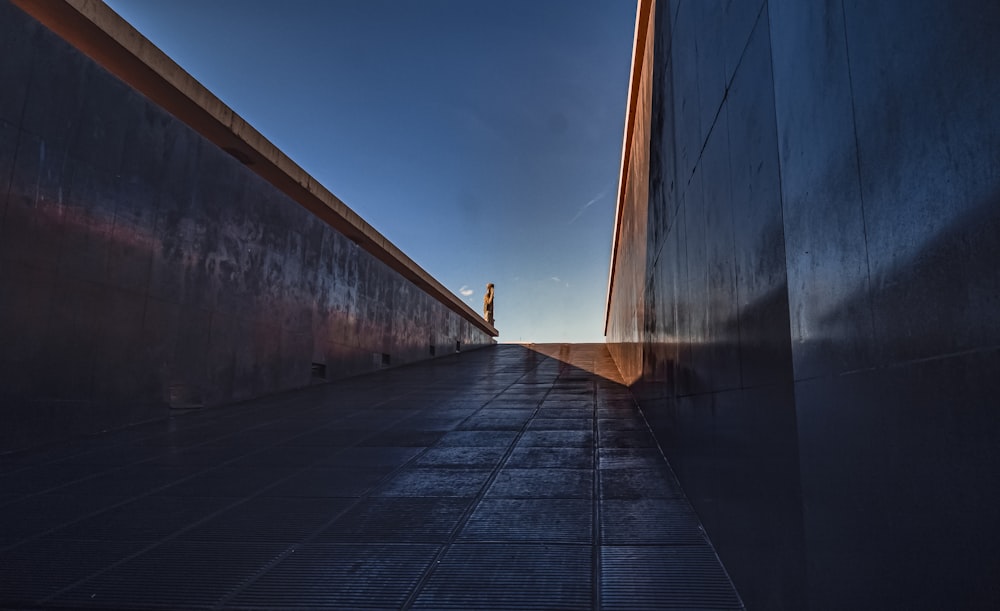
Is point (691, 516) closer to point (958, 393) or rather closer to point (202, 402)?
point (958, 393)

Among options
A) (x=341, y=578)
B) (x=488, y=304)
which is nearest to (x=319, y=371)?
(x=341, y=578)

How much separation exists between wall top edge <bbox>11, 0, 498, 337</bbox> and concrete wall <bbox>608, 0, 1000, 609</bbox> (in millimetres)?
7669

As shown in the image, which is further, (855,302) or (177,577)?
(177,577)

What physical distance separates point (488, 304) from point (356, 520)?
37.5 m

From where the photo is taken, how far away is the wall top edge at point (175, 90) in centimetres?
722

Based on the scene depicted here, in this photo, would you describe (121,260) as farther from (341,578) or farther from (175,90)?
(341,578)

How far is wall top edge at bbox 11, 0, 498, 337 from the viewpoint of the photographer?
23.7ft

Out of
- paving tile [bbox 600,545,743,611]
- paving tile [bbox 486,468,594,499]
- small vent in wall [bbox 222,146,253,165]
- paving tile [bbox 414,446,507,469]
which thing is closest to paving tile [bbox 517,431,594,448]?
paving tile [bbox 414,446,507,469]

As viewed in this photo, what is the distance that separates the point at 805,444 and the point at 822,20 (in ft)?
4.96

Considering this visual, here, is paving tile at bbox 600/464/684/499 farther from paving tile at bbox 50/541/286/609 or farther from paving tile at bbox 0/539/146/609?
paving tile at bbox 0/539/146/609

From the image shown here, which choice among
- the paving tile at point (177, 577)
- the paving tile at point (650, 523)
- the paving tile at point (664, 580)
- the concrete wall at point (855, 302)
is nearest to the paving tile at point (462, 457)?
the paving tile at point (650, 523)

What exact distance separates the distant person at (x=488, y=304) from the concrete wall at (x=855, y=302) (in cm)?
3758

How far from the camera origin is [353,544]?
12.3 feet

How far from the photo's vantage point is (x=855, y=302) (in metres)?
1.84
